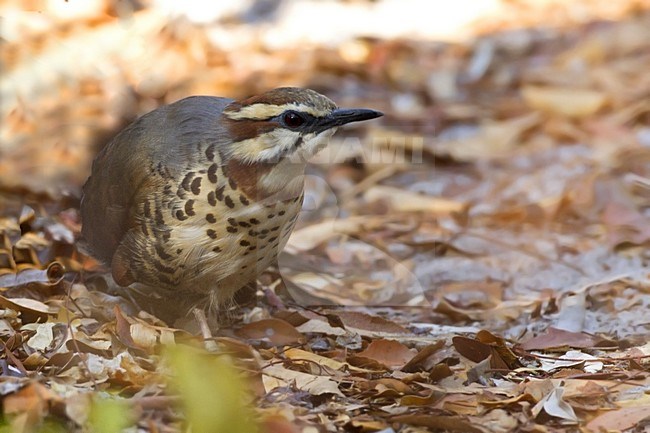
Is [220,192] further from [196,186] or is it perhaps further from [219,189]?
[196,186]

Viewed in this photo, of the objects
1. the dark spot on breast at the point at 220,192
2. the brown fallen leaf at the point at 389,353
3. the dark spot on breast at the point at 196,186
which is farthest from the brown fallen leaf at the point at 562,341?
the dark spot on breast at the point at 196,186

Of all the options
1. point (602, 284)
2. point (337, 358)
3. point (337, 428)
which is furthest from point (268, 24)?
point (337, 428)

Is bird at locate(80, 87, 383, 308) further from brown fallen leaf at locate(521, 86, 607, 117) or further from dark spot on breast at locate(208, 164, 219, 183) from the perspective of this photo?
brown fallen leaf at locate(521, 86, 607, 117)

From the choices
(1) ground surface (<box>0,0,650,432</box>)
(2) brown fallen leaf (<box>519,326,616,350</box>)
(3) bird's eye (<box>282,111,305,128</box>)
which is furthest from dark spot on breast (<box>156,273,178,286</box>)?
(2) brown fallen leaf (<box>519,326,616,350</box>)

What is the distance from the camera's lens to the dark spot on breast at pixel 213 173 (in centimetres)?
448

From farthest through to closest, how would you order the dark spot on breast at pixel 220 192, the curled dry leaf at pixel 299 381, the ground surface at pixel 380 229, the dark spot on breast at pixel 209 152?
1. the dark spot on breast at pixel 209 152
2. the dark spot on breast at pixel 220 192
3. the curled dry leaf at pixel 299 381
4. the ground surface at pixel 380 229

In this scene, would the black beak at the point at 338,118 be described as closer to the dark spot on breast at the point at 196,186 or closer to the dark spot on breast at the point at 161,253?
the dark spot on breast at the point at 196,186

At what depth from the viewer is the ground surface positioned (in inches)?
151

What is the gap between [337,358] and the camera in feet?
14.9

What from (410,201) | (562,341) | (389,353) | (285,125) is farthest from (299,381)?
(410,201)

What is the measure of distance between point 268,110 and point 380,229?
102 inches

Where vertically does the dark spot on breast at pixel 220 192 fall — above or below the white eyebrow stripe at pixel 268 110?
below

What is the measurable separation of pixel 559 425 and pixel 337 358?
118cm

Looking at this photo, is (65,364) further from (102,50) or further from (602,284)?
(102,50)
